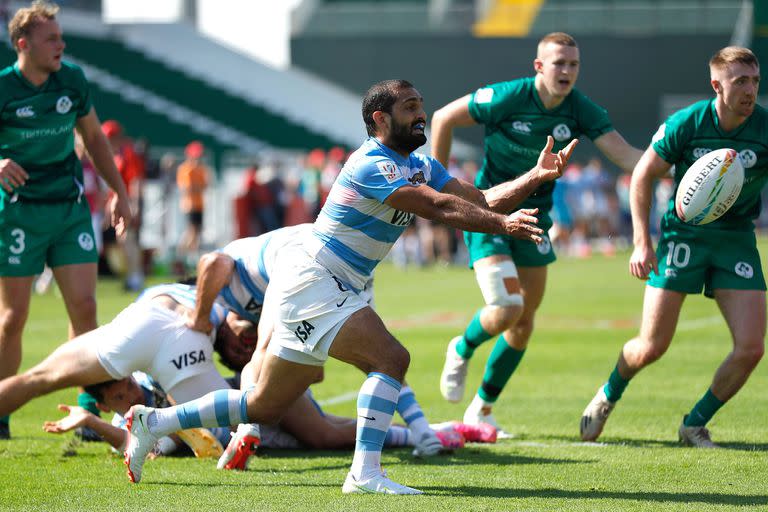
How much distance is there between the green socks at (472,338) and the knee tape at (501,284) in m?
0.21

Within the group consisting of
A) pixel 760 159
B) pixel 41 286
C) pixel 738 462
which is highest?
pixel 760 159

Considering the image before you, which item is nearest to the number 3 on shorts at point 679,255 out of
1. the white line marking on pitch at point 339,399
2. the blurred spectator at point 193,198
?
the white line marking on pitch at point 339,399

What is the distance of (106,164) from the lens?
8016 millimetres

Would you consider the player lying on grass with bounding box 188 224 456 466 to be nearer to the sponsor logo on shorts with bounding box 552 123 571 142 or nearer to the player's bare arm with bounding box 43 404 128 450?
the player's bare arm with bounding box 43 404 128 450

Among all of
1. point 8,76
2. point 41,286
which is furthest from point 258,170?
point 8,76

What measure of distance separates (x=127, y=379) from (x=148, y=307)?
453 mm

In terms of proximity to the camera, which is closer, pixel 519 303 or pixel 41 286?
pixel 519 303

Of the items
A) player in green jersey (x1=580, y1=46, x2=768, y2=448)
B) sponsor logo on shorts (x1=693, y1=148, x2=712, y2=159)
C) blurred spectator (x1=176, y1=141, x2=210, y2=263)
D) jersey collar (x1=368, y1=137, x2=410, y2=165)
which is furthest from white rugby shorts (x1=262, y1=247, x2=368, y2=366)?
blurred spectator (x1=176, y1=141, x2=210, y2=263)

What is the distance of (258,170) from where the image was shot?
85.0 feet

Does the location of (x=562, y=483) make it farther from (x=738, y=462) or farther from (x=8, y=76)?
(x=8, y=76)

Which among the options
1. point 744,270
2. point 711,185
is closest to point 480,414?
point 744,270

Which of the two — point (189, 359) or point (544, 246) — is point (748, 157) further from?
point (189, 359)

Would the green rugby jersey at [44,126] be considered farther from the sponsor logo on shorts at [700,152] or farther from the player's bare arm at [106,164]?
the sponsor logo on shorts at [700,152]

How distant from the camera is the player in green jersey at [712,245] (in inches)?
273
